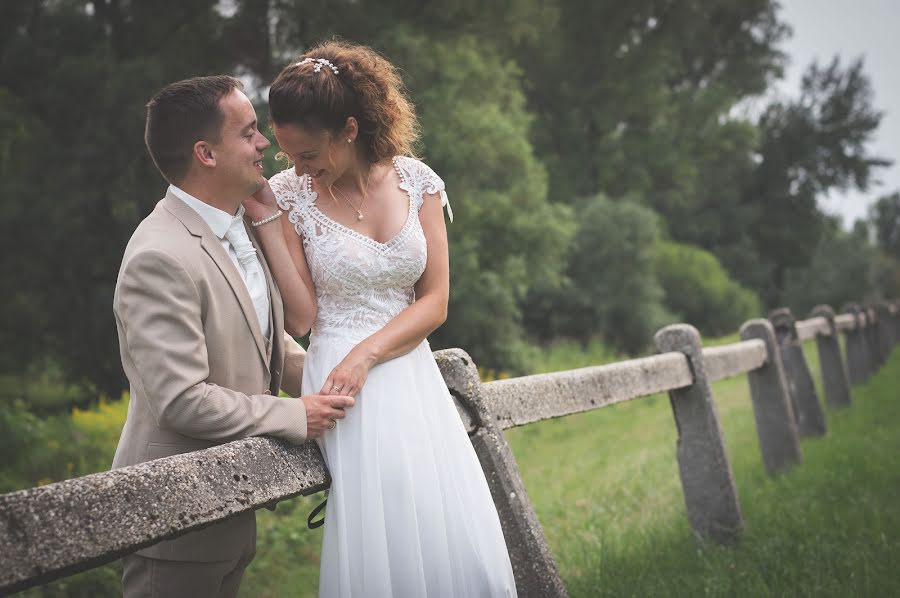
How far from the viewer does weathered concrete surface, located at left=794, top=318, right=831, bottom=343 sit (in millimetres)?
8055

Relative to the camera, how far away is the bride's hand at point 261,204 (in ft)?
8.72

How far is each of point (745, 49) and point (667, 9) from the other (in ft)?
26.6

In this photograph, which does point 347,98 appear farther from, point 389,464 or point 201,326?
point 389,464

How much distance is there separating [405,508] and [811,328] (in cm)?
741

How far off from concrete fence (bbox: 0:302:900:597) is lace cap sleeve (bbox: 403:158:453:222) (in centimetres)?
54

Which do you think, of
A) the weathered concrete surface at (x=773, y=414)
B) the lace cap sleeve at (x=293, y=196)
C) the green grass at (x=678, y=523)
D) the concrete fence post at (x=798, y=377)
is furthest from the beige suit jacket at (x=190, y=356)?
the concrete fence post at (x=798, y=377)

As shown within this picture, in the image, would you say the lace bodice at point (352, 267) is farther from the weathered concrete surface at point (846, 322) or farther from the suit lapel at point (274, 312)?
the weathered concrete surface at point (846, 322)

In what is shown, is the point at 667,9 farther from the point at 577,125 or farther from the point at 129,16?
the point at 129,16

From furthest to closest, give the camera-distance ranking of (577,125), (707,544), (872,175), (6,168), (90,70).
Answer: (872,175)
(577,125)
(6,168)
(90,70)
(707,544)

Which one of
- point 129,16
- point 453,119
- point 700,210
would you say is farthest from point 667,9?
point 129,16

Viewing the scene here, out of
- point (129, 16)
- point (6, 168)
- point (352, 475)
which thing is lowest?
point (352, 475)

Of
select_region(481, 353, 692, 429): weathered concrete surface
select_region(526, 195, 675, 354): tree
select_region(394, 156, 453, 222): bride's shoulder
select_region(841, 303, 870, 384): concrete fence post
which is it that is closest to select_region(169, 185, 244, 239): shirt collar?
select_region(394, 156, 453, 222): bride's shoulder

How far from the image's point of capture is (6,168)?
15031 millimetres

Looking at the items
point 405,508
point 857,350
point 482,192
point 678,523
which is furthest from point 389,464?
point 482,192
